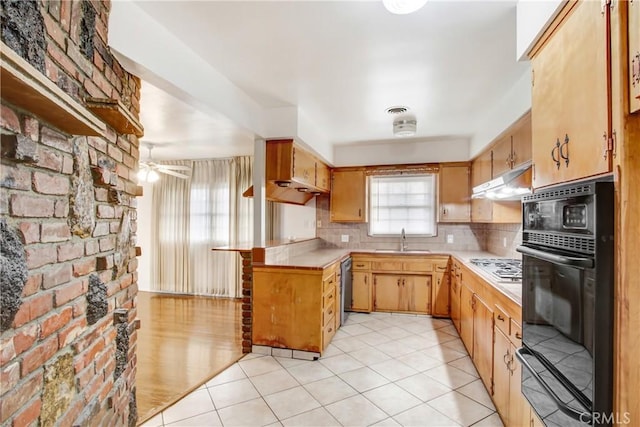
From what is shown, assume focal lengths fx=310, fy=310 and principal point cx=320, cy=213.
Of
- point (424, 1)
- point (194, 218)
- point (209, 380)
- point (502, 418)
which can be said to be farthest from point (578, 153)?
point (194, 218)

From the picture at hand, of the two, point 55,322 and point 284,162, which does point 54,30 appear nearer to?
point 55,322

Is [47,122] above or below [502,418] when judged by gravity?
above

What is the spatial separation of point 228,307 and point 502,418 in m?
3.87

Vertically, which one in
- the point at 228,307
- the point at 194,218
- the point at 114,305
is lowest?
the point at 228,307

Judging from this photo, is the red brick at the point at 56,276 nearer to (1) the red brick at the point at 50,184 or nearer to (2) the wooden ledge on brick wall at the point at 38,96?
(1) the red brick at the point at 50,184

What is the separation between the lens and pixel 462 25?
1.83m

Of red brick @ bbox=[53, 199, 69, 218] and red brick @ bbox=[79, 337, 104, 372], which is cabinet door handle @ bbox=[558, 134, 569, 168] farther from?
red brick @ bbox=[79, 337, 104, 372]

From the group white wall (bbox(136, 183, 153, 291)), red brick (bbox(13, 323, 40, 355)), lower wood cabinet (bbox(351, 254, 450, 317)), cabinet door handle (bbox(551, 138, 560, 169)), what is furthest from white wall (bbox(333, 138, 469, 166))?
red brick (bbox(13, 323, 40, 355))

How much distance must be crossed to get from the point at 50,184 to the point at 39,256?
0.80 feet

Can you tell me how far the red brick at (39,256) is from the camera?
37.9 inches

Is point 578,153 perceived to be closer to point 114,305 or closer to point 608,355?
point 608,355

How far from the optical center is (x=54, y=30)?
108 centimetres

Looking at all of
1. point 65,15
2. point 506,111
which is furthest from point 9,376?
point 506,111

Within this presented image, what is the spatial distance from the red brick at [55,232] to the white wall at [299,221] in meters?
3.95
